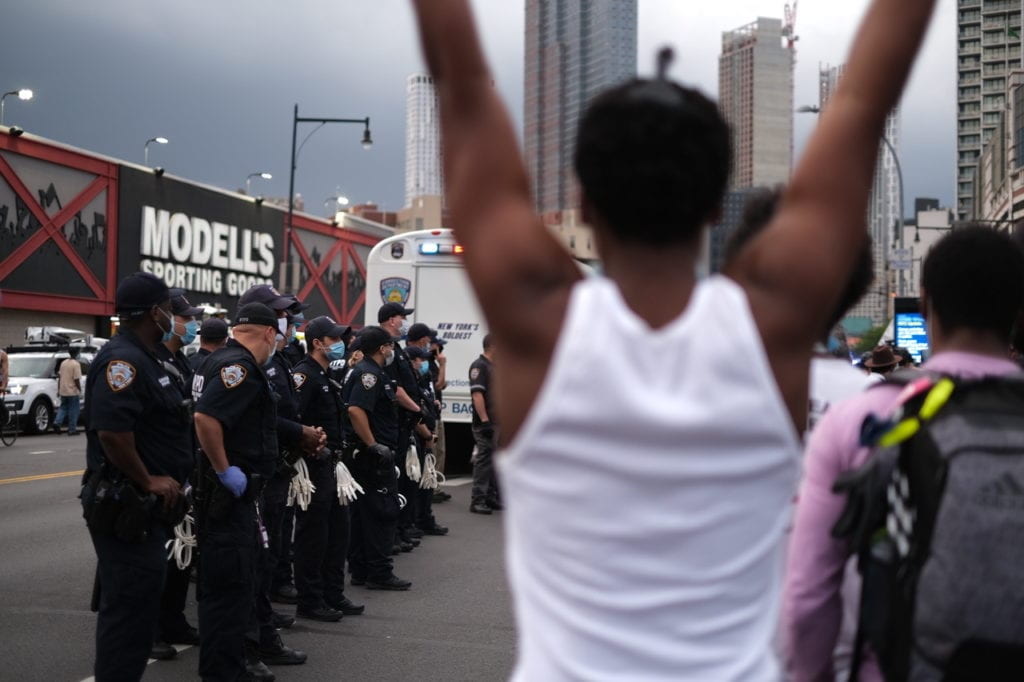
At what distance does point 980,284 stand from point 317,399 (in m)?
6.72

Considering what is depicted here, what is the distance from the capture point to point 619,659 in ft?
5.27

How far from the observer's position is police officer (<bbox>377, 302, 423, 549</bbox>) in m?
11.0

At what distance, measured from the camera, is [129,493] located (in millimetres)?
5316

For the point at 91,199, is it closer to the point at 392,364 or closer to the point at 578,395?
the point at 392,364

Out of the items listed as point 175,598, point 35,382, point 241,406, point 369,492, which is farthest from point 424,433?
point 35,382

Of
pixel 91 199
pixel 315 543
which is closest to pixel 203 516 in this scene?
Result: pixel 315 543

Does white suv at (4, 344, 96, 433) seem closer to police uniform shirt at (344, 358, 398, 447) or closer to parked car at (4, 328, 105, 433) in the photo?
parked car at (4, 328, 105, 433)

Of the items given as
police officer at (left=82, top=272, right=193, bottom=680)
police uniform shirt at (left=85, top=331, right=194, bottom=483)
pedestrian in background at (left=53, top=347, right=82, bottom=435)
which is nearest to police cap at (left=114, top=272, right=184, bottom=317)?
police officer at (left=82, top=272, right=193, bottom=680)

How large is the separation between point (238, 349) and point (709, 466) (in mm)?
5186

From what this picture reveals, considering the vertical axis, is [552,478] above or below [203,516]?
above

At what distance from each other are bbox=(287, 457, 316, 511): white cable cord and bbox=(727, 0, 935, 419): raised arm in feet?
21.1

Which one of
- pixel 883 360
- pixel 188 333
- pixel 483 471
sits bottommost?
pixel 483 471

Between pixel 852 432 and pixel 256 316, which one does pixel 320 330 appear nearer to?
pixel 256 316

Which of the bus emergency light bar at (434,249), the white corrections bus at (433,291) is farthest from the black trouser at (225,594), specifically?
the bus emergency light bar at (434,249)
